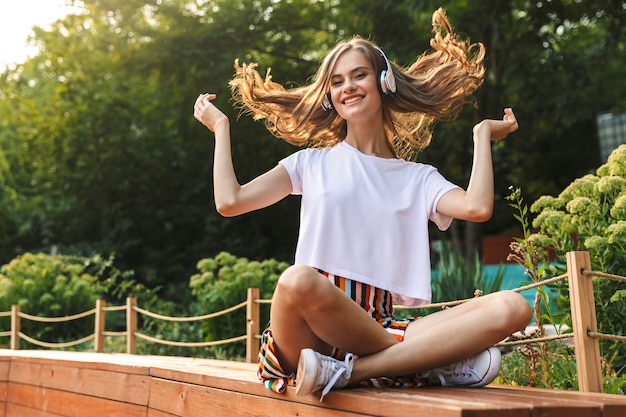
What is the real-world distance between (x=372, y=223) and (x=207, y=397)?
0.95 metres

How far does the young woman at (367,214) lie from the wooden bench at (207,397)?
103mm

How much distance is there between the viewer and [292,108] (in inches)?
109

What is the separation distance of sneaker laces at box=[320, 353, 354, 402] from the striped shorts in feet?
0.41

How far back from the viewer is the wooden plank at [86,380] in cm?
344

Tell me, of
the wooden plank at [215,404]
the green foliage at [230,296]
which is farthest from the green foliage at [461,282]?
the wooden plank at [215,404]

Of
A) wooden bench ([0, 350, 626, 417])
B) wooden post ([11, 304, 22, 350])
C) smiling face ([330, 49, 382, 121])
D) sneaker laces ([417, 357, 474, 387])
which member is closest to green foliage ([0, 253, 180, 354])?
wooden post ([11, 304, 22, 350])

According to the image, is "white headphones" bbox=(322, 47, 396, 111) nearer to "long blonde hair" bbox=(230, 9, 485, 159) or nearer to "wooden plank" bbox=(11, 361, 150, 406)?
"long blonde hair" bbox=(230, 9, 485, 159)

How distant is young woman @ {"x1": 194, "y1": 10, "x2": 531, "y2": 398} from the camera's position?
83.4 inches

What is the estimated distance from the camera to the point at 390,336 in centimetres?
218

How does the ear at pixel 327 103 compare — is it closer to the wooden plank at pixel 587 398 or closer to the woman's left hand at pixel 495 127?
the woman's left hand at pixel 495 127

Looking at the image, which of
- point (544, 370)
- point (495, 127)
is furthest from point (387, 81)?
point (544, 370)

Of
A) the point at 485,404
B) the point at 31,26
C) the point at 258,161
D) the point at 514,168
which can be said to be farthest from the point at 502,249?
the point at 485,404

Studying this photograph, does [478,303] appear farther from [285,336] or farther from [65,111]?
[65,111]

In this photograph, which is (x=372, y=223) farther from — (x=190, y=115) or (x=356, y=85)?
(x=190, y=115)
